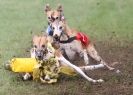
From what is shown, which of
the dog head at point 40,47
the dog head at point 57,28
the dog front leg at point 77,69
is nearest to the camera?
the dog head at point 40,47

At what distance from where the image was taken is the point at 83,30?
35.4 ft

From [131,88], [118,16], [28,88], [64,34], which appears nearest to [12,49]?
[64,34]

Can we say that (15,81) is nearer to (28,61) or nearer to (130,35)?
(28,61)

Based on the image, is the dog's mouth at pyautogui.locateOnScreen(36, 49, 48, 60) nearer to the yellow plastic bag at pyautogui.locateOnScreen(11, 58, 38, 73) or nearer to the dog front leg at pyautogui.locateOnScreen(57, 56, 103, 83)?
the yellow plastic bag at pyautogui.locateOnScreen(11, 58, 38, 73)

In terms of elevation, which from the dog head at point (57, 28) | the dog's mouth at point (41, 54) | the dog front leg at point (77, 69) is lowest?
the dog front leg at point (77, 69)

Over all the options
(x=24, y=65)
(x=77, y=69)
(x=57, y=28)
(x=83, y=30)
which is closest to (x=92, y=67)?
Result: (x=77, y=69)

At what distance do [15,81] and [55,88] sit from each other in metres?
0.65

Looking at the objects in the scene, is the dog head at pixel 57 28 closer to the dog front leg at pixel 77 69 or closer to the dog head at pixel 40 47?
the dog front leg at pixel 77 69

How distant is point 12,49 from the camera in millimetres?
8961

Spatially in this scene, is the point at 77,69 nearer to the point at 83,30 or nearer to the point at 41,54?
the point at 41,54

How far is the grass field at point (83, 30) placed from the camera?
6836 millimetres

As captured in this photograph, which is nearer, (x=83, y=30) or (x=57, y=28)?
(x=57, y=28)

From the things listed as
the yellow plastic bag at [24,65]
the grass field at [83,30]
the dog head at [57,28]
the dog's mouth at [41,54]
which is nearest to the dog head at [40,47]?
the dog's mouth at [41,54]

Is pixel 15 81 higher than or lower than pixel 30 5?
lower
